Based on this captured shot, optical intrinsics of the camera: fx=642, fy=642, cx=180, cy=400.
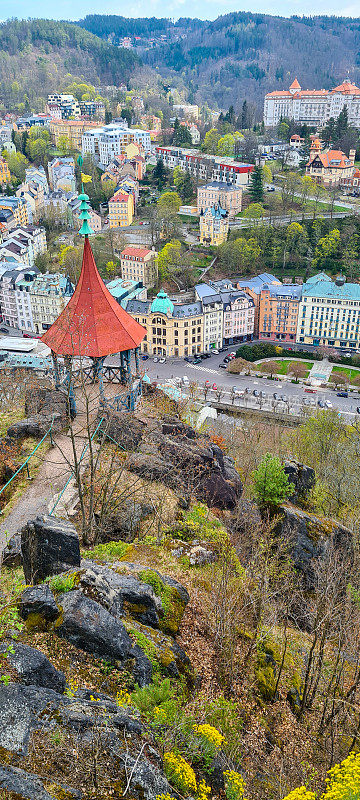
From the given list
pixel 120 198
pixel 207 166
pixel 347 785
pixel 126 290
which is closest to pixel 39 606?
pixel 347 785

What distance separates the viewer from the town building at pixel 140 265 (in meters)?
83.8

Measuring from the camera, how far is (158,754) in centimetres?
838

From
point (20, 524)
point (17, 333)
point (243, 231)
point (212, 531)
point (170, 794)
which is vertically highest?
point (170, 794)

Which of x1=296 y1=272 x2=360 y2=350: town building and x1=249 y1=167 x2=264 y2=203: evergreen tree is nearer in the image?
x1=296 y1=272 x2=360 y2=350: town building

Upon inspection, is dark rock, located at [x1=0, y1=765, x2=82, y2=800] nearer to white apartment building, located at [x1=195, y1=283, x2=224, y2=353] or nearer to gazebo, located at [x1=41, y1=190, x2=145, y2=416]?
gazebo, located at [x1=41, y1=190, x2=145, y2=416]

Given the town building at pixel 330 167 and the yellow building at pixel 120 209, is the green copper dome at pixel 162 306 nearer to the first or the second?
the yellow building at pixel 120 209

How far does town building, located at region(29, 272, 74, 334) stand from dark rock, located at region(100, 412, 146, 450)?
55.5 m

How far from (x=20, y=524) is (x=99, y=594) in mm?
4953

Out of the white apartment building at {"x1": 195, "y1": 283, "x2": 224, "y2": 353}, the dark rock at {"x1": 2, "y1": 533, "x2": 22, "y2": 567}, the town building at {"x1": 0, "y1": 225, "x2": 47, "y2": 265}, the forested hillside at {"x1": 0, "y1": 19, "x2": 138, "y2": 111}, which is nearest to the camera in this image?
the dark rock at {"x1": 2, "y1": 533, "x2": 22, "y2": 567}

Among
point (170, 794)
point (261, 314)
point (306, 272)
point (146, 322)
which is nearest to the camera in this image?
point (170, 794)

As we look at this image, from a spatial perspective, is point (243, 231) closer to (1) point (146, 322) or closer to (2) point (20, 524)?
(1) point (146, 322)

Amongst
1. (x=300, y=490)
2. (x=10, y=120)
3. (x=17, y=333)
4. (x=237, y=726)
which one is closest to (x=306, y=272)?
(x=17, y=333)

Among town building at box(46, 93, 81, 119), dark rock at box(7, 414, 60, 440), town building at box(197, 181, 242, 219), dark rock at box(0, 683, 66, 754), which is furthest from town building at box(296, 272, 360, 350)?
town building at box(46, 93, 81, 119)

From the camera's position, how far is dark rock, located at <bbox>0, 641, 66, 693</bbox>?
830 centimetres
